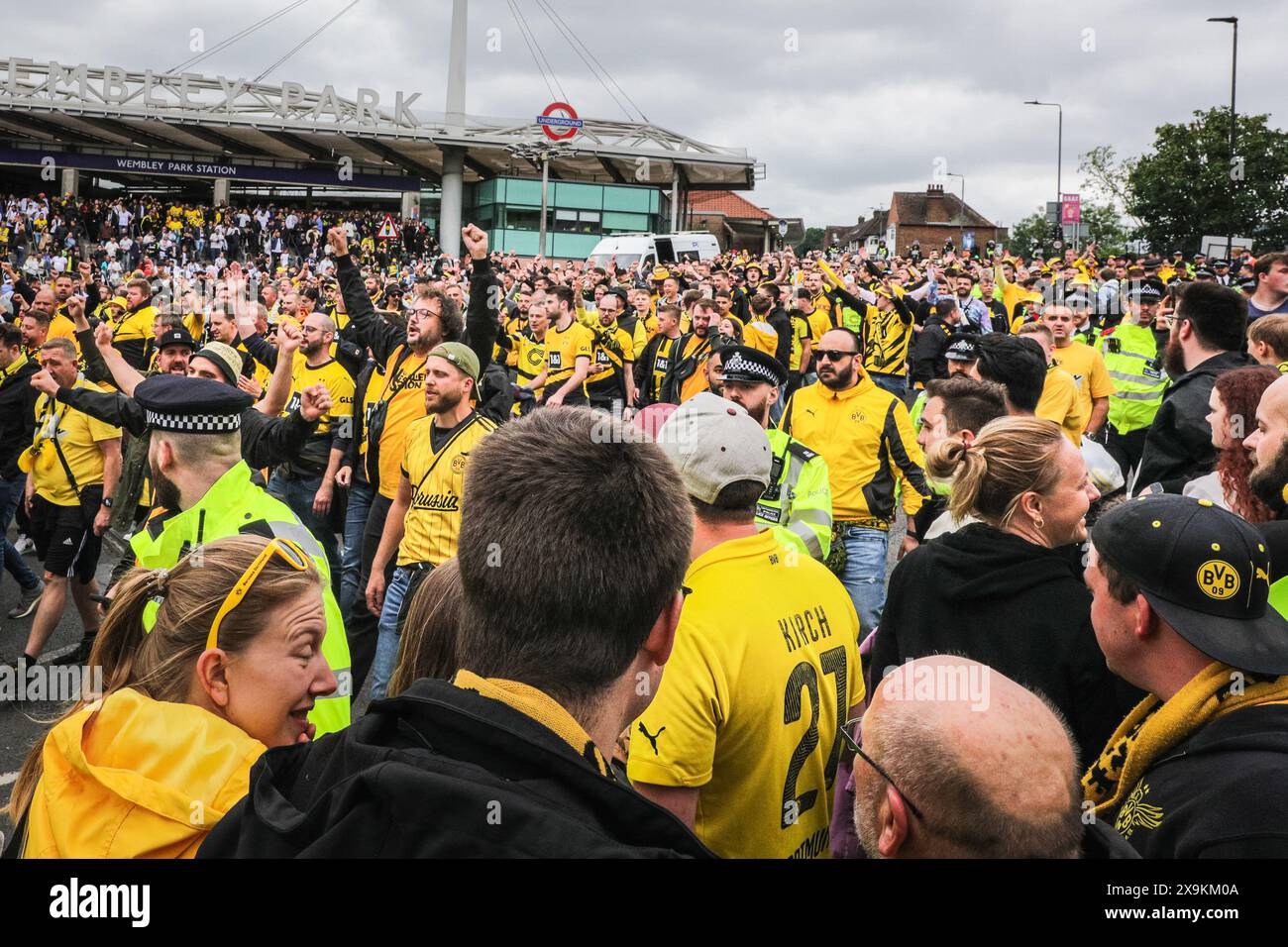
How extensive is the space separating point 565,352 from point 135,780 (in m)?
8.44

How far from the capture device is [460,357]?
5.11m

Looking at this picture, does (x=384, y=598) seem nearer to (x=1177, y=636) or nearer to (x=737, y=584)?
(x=737, y=584)

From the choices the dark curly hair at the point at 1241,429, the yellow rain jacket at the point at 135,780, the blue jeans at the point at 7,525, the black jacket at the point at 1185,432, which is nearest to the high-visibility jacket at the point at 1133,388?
the black jacket at the point at 1185,432

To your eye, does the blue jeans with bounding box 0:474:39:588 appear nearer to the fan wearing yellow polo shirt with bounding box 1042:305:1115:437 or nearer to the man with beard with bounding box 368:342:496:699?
the man with beard with bounding box 368:342:496:699

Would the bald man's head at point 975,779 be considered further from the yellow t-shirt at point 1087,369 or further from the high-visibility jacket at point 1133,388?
the high-visibility jacket at point 1133,388

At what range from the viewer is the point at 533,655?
4.99 feet

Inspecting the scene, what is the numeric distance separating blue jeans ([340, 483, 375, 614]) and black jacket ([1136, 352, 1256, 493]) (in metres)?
4.09

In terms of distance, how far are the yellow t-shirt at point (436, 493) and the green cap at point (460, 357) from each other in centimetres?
22

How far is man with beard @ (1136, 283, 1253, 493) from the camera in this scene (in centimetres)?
464

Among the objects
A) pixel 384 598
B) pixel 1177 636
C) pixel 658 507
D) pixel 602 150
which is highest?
pixel 602 150
